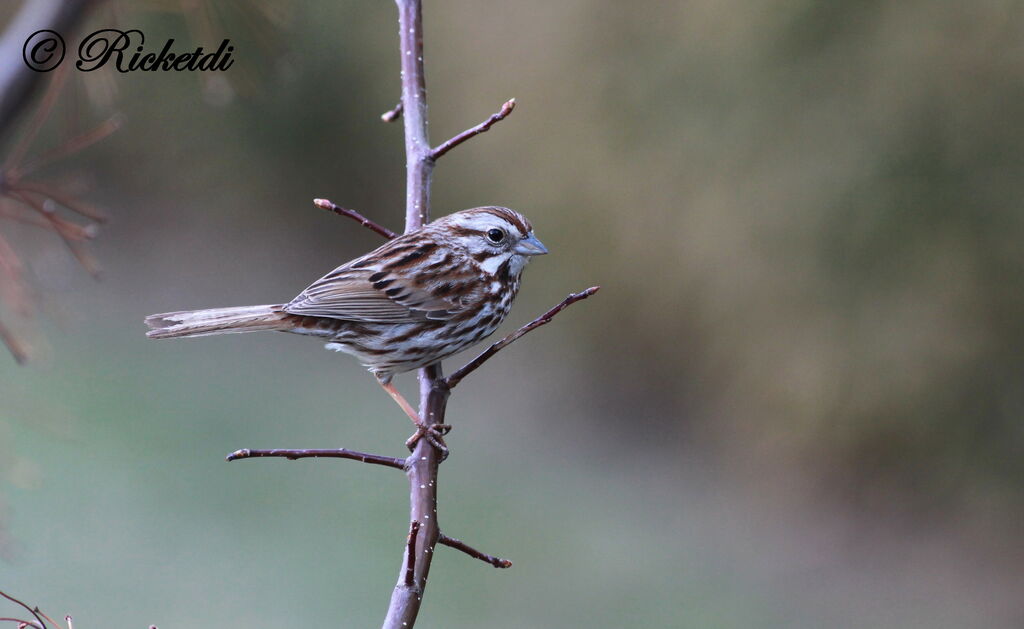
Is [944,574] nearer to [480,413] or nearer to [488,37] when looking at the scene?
[480,413]

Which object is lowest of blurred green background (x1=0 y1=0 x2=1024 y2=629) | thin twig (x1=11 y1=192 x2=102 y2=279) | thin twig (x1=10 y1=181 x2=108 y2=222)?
blurred green background (x1=0 y1=0 x2=1024 y2=629)

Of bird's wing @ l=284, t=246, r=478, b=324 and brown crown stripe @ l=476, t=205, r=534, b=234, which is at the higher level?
brown crown stripe @ l=476, t=205, r=534, b=234

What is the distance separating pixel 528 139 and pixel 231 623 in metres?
5.28

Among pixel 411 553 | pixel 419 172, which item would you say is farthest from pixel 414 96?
pixel 411 553

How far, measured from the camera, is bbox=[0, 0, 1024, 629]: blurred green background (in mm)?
7777

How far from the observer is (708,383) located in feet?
31.7

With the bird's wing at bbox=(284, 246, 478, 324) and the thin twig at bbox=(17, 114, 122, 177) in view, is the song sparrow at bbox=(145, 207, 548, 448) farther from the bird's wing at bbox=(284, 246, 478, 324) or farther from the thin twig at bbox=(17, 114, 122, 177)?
the thin twig at bbox=(17, 114, 122, 177)

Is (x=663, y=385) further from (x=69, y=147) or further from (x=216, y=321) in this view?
(x=69, y=147)

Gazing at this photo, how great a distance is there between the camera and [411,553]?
6.86 ft

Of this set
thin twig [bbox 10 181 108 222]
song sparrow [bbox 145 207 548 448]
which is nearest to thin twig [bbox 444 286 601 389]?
song sparrow [bbox 145 207 548 448]

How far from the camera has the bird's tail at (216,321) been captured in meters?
2.96

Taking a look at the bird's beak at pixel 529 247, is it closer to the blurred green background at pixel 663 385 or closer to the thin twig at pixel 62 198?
the thin twig at pixel 62 198

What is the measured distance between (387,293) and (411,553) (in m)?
1.74

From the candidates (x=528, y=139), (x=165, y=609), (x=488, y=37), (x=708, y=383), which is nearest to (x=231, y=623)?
(x=165, y=609)
